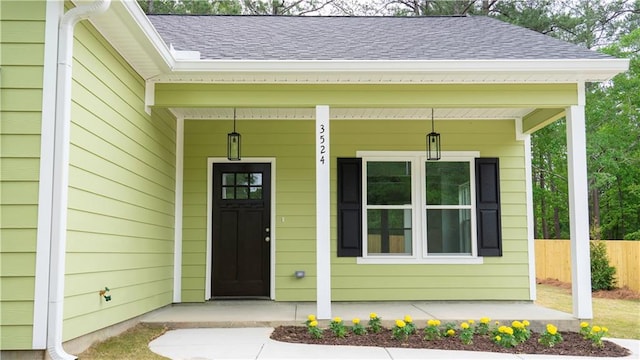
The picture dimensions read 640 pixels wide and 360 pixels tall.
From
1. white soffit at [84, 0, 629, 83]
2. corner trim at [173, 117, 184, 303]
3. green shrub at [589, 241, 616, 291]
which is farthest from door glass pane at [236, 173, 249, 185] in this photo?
green shrub at [589, 241, 616, 291]

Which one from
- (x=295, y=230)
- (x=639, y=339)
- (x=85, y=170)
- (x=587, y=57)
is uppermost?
(x=587, y=57)

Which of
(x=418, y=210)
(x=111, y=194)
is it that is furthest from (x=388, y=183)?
(x=111, y=194)

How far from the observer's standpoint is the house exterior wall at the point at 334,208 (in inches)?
289

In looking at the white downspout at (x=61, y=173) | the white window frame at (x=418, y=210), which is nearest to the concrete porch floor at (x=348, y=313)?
the white window frame at (x=418, y=210)

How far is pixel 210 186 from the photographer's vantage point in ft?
24.3

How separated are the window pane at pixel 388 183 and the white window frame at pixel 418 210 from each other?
0.20 feet

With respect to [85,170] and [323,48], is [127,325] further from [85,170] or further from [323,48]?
[323,48]

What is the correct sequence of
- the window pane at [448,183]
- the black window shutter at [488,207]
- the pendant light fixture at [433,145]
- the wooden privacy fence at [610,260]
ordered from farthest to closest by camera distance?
the wooden privacy fence at [610,260], the window pane at [448,183], the black window shutter at [488,207], the pendant light fixture at [433,145]

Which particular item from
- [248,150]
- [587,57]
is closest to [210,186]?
[248,150]

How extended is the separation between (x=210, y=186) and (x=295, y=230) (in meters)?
1.28

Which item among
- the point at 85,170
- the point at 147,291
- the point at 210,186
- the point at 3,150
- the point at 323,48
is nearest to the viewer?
the point at 3,150

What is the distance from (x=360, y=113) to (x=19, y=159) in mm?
4460

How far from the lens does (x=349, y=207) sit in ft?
24.3

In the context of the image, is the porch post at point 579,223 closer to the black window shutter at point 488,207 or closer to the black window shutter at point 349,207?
the black window shutter at point 488,207
